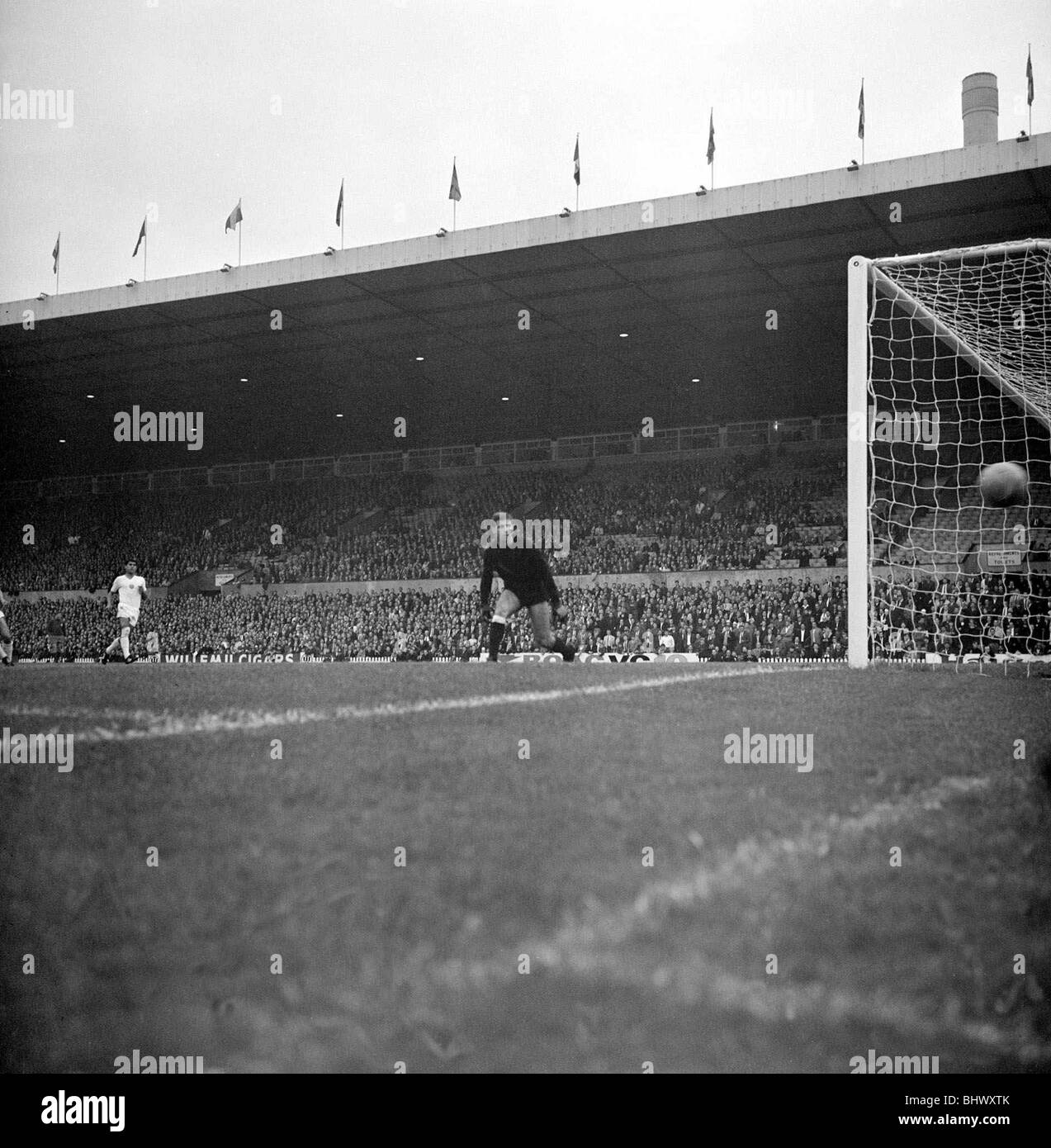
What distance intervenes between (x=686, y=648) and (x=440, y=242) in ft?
34.7

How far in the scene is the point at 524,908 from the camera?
91.6 inches

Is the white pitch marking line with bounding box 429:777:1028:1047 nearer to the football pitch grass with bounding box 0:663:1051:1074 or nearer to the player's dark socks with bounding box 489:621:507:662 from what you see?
the football pitch grass with bounding box 0:663:1051:1074

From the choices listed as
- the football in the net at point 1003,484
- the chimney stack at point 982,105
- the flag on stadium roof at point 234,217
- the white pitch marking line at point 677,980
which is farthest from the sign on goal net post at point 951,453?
the flag on stadium roof at point 234,217

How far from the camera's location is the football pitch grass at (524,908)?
1908 millimetres

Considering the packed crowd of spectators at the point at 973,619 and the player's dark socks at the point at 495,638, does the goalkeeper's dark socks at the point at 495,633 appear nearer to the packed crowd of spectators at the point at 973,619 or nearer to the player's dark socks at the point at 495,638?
the player's dark socks at the point at 495,638

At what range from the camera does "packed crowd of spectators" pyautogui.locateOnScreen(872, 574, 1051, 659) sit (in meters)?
17.8

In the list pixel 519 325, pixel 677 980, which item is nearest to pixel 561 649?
pixel 677 980

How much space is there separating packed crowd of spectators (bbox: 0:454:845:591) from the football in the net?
15.8 m

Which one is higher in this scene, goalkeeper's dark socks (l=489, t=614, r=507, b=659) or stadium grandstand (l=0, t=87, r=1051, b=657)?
stadium grandstand (l=0, t=87, r=1051, b=657)

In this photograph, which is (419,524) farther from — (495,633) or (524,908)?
(524,908)

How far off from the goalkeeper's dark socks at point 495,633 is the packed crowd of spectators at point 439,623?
32.8ft

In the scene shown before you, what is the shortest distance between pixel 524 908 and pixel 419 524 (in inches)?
1239

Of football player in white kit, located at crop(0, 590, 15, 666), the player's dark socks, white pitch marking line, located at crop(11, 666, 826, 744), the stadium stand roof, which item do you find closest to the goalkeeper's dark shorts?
the player's dark socks
